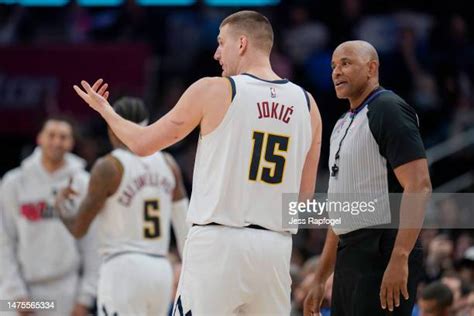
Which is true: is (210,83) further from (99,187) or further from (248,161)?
(99,187)

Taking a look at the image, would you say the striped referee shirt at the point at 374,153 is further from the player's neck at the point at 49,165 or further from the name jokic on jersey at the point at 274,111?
the player's neck at the point at 49,165

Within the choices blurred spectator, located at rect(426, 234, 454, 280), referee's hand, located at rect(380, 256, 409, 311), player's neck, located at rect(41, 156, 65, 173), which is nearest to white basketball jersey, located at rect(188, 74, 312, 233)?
referee's hand, located at rect(380, 256, 409, 311)

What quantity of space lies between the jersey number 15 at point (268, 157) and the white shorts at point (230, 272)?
32 centimetres

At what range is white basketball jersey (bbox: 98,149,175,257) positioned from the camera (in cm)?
880

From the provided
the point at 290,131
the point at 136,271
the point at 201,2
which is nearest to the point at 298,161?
the point at 290,131

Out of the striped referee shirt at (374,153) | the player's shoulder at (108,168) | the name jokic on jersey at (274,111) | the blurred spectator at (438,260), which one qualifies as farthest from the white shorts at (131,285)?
the blurred spectator at (438,260)

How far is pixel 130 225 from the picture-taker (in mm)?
8812

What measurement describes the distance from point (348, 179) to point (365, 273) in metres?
0.57

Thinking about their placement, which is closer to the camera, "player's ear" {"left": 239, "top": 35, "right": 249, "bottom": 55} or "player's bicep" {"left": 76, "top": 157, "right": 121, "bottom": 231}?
"player's ear" {"left": 239, "top": 35, "right": 249, "bottom": 55}

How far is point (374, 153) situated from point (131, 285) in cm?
285

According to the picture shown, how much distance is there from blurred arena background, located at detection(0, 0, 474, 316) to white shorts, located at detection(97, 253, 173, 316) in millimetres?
5438

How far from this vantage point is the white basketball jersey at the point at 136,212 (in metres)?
8.80

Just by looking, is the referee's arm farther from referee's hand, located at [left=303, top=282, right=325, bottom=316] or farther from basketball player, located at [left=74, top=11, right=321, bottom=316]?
referee's hand, located at [left=303, top=282, right=325, bottom=316]

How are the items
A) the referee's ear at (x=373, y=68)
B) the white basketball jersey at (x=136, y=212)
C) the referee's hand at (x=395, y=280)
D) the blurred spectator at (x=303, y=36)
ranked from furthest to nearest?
the blurred spectator at (x=303, y=36) → the white basketball jersey at (x=136, y=212) → the referee's ear at (x=373, y=68) → the referee's hand at (x=395, y=280)
